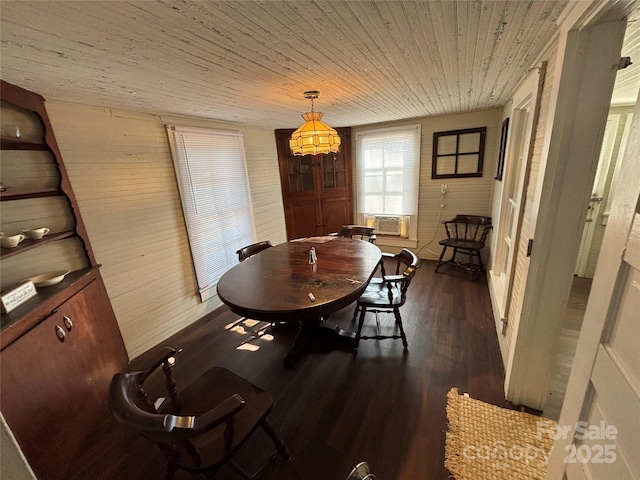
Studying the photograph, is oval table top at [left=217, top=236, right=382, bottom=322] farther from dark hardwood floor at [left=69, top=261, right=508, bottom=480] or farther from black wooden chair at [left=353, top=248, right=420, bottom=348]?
dark hardwood floor at [left=69, top=261, right=508, bottom=480]

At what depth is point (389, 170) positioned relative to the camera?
14.2 feet

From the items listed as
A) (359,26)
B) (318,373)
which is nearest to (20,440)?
(318,373)

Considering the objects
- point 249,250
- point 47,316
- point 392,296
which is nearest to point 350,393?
point 392,296

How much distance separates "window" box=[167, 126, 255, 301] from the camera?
8.92ft

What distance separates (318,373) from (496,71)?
274 cm

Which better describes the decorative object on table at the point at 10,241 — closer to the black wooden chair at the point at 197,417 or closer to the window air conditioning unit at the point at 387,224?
the black wooden chair at the point at 197,417

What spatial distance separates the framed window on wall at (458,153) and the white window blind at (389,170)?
0.94 ft

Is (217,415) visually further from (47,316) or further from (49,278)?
(49,278)

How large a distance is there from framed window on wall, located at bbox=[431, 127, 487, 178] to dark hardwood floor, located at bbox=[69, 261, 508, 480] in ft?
6.59

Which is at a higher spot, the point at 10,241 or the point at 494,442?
the point at 10,241

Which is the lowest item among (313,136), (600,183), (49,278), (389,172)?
(49,278)

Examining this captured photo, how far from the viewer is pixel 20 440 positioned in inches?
49.9

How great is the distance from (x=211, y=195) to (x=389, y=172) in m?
2.85

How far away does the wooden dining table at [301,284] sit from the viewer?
61.4 inches
